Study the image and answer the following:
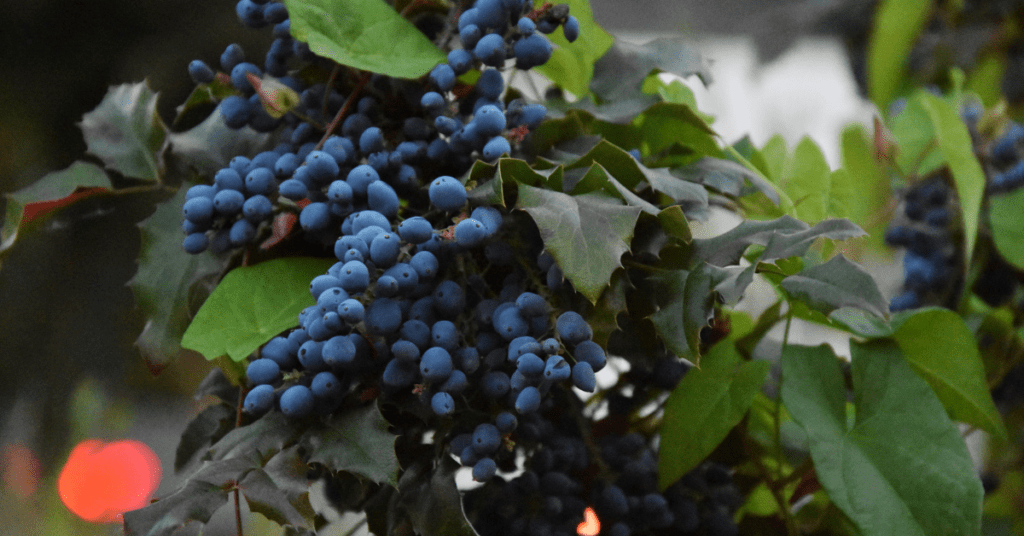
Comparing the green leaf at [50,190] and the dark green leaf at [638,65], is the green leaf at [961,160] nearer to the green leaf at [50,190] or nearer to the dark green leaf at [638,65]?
the dark green leaf at [638,65]

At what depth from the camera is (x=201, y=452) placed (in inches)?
15.1

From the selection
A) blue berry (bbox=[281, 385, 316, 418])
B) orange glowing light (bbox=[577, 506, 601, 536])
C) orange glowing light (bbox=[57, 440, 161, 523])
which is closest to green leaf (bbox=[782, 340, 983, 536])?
orange glowing light (bbox=[577, 506, 601, 536])

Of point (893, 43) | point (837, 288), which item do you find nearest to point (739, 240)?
point (837, 288)

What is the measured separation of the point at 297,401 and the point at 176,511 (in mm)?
65

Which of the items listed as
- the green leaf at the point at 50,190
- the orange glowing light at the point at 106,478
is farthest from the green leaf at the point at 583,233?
the orange glowing light at the point at 106,478

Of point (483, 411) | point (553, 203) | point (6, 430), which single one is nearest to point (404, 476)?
point (483, 411)

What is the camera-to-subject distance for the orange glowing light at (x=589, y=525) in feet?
1.30

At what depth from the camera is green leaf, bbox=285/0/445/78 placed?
319mm

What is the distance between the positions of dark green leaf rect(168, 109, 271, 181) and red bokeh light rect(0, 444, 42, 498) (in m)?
0.39

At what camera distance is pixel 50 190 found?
0.40 metres

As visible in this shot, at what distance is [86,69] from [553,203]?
1.89 ft

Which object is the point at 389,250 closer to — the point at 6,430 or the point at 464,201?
the point at 464,201

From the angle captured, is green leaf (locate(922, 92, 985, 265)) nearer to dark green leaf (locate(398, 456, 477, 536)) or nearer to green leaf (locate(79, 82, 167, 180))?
dark green leaf (locate(398, 456, 477, 536))

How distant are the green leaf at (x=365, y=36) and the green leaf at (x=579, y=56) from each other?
0.09 metres
